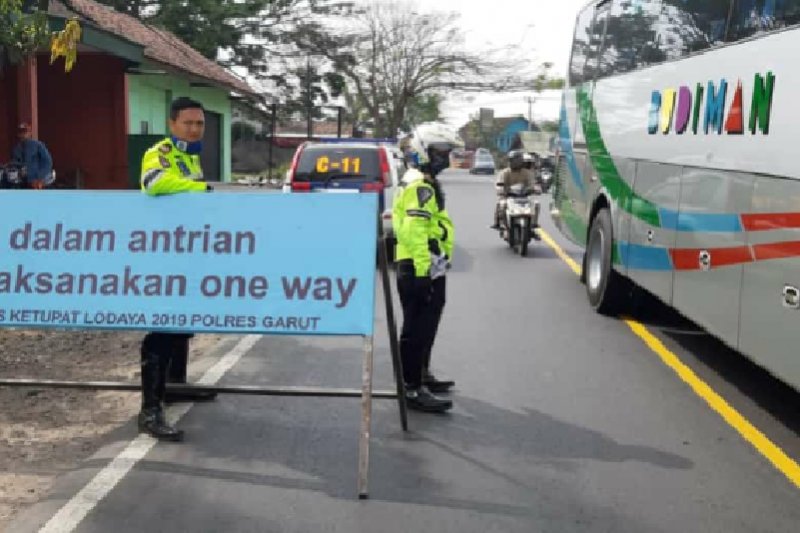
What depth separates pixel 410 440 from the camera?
618 centimetres

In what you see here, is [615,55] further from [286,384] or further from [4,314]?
[4,314]

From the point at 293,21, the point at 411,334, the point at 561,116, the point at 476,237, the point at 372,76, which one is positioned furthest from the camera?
the point at 372,76

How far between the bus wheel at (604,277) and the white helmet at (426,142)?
3955 millimetres

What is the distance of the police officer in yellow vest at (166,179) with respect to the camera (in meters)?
5.85

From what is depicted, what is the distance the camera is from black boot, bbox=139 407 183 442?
6.04m

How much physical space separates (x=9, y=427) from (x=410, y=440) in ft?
8.17

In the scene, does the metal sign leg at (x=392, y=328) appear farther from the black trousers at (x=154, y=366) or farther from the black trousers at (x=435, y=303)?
the black trousers at (x=154, y=366)

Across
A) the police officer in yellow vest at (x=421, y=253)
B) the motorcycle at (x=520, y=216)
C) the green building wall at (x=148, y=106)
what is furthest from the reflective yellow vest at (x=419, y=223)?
the green building wall at (x=148, y=106)

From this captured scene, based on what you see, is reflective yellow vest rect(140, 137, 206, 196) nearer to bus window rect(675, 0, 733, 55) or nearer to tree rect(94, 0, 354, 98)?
bus window rect(675, 0, 733, 55)

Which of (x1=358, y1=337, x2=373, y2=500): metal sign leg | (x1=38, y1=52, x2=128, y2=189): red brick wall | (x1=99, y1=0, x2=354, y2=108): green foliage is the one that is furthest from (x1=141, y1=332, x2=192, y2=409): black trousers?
(x1=99, y1=0, x2=354, y2=108): green foliage

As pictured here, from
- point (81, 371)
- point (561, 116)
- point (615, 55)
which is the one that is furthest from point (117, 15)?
point (81, 371)

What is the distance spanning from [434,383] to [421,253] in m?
1.10

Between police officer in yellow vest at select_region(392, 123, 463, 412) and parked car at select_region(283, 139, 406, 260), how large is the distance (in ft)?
23.5

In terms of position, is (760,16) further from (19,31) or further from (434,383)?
(19,31)
